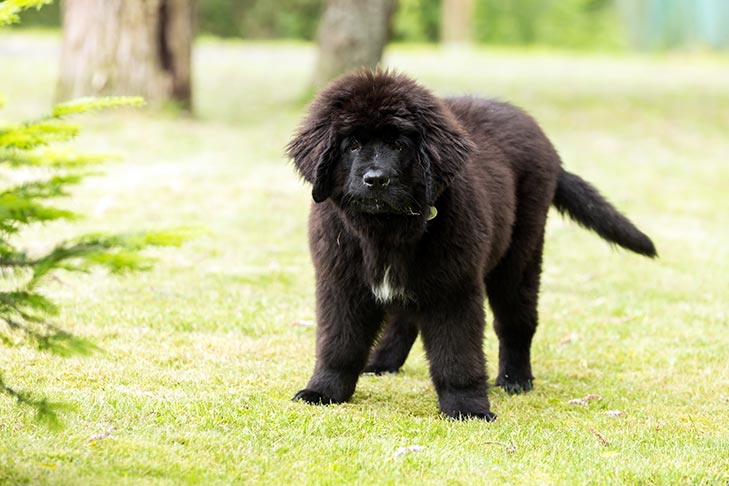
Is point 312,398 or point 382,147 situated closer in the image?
point 382,147

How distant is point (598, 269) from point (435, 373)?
5236 mm

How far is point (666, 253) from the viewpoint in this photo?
11.4 meters

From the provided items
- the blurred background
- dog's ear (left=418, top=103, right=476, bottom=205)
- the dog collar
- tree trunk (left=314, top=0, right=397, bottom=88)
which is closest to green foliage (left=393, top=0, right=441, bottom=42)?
the blurred background

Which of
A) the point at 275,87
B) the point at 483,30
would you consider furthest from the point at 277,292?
the point at 483,30

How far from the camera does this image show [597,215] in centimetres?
714

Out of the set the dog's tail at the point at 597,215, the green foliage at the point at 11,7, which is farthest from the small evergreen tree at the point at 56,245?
the dog's tail at the point at 597,215

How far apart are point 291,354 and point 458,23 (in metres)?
35.4

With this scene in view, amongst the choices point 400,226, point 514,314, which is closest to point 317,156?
point 400,226

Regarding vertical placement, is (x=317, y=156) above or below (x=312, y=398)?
above

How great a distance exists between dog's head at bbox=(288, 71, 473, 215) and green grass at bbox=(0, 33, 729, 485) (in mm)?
967

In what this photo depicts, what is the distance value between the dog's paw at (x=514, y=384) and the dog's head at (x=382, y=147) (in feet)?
5.89

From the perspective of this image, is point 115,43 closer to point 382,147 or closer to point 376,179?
point 382,147

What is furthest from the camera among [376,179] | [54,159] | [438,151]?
[438,151]

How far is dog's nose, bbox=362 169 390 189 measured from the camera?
5133 millimetres
